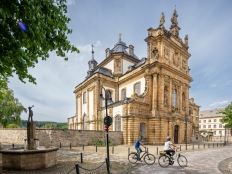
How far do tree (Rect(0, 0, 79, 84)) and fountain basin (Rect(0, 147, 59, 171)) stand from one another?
3.73 metres

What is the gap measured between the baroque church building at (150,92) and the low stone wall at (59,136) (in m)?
2.48

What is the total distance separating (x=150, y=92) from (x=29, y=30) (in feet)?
73.0

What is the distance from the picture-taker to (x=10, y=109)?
2406cm

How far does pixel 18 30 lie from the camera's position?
17.6ft

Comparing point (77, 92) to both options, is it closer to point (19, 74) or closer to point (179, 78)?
point (179, 78)

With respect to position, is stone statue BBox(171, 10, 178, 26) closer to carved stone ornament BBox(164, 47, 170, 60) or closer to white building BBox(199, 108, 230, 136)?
carved stone ornament BBox(164, 47, 170, 60)

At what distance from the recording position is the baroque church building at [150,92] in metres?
23.8

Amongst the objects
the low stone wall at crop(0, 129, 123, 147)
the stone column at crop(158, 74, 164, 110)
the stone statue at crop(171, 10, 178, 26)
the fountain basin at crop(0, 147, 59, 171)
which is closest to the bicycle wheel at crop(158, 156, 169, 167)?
the fountain basin at crop(0, 147, 59, 171)

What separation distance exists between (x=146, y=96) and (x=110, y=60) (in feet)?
46.4

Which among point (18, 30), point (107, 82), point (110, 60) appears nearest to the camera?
point (18, 30)

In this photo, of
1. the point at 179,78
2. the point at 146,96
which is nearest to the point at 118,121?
the point at 146,96

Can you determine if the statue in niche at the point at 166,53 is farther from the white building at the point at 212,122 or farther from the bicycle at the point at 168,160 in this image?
the white building at the point at 212,122

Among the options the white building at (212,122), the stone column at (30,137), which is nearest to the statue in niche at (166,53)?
the stone column at (30,137)

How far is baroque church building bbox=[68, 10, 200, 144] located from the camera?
78.1 feet
